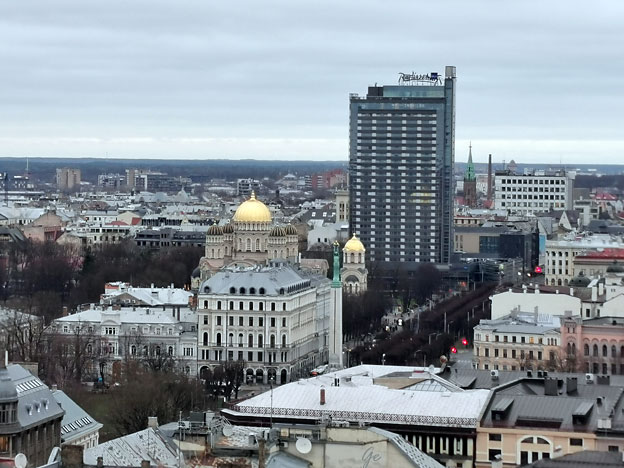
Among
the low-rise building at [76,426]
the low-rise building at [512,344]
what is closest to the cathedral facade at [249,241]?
the low-rise building at [512,344]

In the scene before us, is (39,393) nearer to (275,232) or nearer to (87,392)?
(87,392)

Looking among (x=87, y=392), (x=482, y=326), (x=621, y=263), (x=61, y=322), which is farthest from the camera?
(x=621, y=263)

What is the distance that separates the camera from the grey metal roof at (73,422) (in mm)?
80188

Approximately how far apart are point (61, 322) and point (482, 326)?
98.1 feet

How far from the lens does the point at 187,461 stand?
58.6m

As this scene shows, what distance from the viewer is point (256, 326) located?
452 feet

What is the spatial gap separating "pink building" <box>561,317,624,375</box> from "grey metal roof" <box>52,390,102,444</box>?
38.9 meters

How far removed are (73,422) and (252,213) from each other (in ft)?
274

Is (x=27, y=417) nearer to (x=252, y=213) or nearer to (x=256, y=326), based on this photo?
(x=256, y=326)

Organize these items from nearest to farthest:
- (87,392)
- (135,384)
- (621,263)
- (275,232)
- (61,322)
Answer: (135,384), (87,392), (61,322), (275,232), (621,263)

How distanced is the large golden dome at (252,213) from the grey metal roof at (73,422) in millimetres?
79509

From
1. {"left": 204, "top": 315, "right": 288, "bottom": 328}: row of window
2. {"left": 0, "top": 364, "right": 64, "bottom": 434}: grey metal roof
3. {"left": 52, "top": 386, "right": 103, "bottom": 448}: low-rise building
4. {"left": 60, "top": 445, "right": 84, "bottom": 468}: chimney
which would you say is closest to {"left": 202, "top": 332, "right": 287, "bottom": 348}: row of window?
{"left": 204, "top": 315, "right": 288, "bottom": 328}: row of window

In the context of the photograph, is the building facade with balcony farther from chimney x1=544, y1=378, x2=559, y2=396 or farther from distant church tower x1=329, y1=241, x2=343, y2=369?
chimney x1=544, y1=378, x2=559, y2=396

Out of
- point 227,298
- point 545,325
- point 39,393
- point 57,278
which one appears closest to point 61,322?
point 227,298
